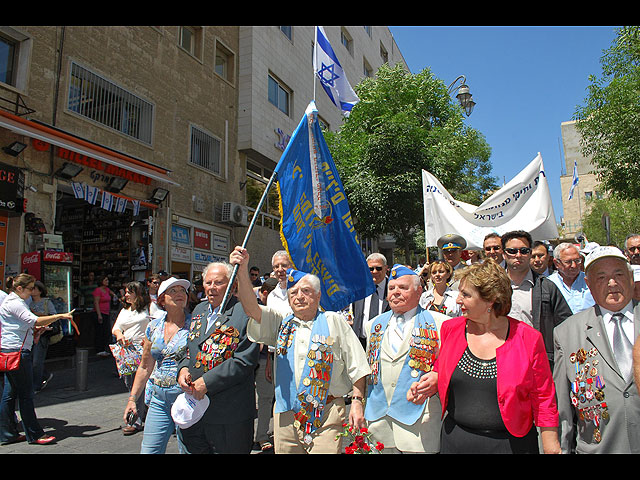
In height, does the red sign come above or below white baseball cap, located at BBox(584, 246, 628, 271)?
above

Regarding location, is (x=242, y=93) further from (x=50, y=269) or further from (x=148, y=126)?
(x=50, y=269)

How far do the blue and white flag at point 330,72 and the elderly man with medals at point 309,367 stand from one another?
19.2 ft

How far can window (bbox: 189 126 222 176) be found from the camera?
53.5 ft

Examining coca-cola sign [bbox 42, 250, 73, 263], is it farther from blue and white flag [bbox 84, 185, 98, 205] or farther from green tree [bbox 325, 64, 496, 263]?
green tree [bbox 325, 64, 496, 263]

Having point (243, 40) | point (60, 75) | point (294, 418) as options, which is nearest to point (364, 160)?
point (243, 40)

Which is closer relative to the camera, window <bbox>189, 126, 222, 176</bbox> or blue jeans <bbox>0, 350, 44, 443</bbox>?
blue jeans <bbox>0, 350, 44, 443</bbox>

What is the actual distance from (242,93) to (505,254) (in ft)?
54.1

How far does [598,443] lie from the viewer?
2.49 meters

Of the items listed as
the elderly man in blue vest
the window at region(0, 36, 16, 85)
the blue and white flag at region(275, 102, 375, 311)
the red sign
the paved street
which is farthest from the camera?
the red sign

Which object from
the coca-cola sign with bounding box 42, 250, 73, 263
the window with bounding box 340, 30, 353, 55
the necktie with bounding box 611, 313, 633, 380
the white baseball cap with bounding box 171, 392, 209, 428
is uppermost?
the window with bounding box 340, 30, 353, 55

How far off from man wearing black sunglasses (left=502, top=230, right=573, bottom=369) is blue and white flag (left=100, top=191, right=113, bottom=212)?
11099mm

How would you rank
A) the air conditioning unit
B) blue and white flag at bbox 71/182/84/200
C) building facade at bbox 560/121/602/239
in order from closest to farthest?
blue and white flag at bbox 71/182/84/200 → the air conditioning unit → building facade at bbox 560/121/602/239

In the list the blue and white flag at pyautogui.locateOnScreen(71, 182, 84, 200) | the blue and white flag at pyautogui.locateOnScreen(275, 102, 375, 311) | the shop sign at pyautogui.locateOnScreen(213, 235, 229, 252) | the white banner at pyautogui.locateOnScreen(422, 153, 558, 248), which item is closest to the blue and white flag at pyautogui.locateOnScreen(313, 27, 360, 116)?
the white banner at pyautogui.locateOnScreen(422, 153, 558, 248)

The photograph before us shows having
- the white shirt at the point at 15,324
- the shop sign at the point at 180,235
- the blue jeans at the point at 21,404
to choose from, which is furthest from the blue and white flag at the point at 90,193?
the blue jeans at the point at 21,404
